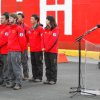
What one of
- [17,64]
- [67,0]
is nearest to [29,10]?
[67,0]

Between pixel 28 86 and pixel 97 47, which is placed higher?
pixel 97 47

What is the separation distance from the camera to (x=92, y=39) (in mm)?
17188

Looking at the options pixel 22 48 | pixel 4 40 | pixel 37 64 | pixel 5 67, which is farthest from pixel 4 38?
pixel 37 64

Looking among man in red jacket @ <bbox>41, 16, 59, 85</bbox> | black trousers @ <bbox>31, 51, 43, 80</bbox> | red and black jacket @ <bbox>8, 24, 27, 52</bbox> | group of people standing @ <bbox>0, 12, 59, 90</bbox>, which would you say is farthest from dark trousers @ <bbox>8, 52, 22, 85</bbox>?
black trousers @ <bbox>31, 51, 43, 80</bbox>

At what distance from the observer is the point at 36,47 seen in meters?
11.3

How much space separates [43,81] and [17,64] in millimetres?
1636

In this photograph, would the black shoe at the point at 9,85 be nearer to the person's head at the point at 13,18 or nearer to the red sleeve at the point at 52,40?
the red sleeve at the point at 52,40

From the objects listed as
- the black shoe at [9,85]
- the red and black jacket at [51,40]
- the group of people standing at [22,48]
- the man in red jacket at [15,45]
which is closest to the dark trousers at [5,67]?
the group of people standing at [22,48]

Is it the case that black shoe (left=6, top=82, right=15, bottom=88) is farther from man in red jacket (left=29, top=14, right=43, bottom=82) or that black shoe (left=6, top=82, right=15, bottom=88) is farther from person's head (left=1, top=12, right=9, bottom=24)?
person's head (left=1, top=12, right=9, bottom=24)

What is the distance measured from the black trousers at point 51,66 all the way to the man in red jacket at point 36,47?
1.21 ft

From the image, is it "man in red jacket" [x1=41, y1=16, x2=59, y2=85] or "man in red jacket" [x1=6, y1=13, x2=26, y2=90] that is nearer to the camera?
"man in red jacket" [x1=6, y1=13, x2=26, y2=90]

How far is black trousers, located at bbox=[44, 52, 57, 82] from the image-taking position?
10.9 m

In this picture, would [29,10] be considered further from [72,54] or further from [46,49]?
[46,49]

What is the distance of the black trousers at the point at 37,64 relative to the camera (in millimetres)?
11354
